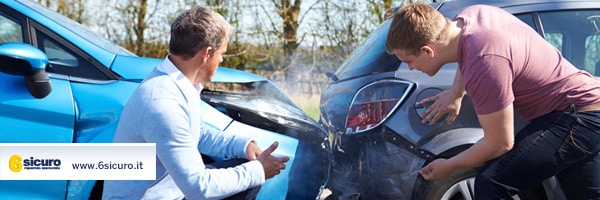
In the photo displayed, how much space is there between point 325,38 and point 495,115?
25.1ft

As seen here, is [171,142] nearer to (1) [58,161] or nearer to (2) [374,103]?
(1) [58,161]

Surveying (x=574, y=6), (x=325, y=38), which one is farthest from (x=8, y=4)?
(x=325, y=38)

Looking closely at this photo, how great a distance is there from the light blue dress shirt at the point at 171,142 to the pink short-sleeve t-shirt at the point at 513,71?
2.73 ft

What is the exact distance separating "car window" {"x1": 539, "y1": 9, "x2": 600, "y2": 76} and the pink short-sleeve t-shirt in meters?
0.51

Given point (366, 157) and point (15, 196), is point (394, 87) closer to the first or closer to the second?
point (366, 157)

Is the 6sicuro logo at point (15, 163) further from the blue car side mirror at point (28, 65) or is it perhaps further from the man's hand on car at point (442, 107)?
the man's hand on car at point (442, 107)

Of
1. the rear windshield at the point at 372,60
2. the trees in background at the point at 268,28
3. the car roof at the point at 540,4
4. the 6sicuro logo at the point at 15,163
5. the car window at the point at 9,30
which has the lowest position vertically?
the trees in background at the point at 268,28

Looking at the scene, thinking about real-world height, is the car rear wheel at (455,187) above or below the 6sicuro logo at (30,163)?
below

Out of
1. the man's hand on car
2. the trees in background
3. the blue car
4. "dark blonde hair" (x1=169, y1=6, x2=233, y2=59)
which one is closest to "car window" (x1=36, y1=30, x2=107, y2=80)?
the blue car

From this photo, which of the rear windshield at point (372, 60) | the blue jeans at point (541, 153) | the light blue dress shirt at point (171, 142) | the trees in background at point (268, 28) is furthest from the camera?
the trees in background at point (268, 28)

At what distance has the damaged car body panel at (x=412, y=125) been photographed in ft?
9.61

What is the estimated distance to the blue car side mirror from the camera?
2.68 metres

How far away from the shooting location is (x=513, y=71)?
2.32 meters

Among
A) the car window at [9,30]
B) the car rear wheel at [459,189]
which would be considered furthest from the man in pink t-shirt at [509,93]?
the car window at [9,30]
